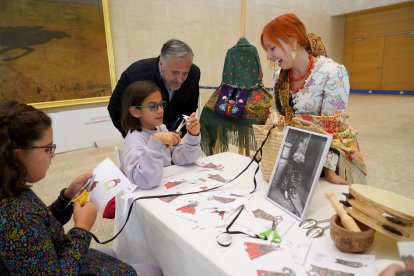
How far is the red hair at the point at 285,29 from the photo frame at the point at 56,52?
134 inches

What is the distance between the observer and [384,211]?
27.5 inches

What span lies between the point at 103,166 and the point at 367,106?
7238 millimetres

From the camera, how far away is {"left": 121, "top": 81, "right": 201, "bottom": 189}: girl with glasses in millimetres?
1201

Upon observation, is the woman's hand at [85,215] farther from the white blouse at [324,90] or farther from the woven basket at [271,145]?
the white blouse at [324,90]

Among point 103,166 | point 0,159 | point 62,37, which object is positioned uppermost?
point 62,37

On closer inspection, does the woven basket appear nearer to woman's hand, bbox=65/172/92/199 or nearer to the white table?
the white table

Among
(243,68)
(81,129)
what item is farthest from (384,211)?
(81,129)

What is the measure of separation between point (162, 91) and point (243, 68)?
0.86 meters

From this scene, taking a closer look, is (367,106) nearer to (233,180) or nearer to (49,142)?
(233,180)

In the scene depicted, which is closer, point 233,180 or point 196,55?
point 233,180

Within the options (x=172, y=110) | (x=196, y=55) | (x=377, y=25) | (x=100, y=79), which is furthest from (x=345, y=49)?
(x=172, y=110)

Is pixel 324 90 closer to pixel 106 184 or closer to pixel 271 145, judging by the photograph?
pixel 271 145

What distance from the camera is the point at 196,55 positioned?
17.5 ft

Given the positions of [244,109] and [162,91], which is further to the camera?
[244,109]
